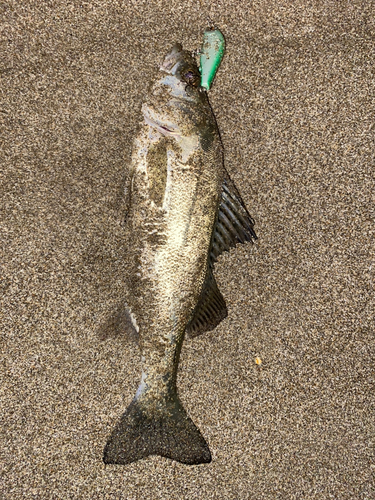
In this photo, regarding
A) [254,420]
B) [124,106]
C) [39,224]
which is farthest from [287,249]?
[39,224]

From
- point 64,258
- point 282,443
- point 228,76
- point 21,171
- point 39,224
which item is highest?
point 228,76

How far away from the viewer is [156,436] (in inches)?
56.0

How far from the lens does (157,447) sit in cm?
142

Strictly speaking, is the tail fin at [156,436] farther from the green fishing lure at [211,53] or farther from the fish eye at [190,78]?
the green fishing lure at [211,53]

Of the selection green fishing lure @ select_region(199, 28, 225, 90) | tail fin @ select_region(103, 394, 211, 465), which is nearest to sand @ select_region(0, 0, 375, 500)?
green fishing lure @ select_region(199, 28, 225, 90)

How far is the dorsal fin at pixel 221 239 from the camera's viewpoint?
143 centimetres

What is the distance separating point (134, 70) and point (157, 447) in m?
1.76

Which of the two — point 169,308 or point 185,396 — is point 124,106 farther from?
point 185,396

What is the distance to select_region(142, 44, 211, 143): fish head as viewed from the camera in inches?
53.9

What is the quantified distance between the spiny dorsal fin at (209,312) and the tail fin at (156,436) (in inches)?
12.3

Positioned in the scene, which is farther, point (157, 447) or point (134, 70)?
point (134, 70)

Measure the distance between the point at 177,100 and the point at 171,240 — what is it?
0.59 meters

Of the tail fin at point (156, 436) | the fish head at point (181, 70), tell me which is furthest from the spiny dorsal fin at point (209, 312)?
the fish head at point (181, 70)

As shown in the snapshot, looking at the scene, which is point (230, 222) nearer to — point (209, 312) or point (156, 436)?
point (209, 312)
